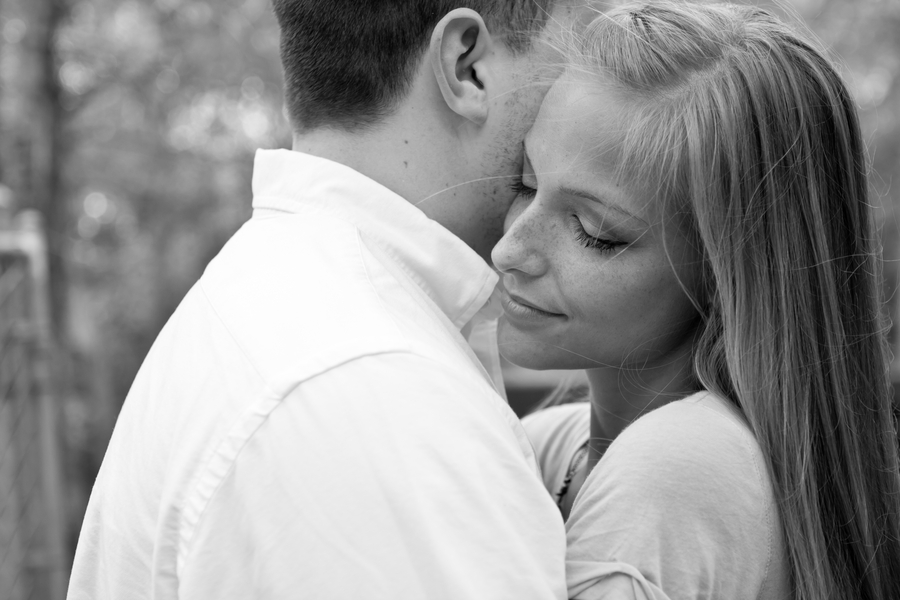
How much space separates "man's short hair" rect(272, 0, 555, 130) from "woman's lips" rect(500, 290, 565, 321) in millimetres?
433

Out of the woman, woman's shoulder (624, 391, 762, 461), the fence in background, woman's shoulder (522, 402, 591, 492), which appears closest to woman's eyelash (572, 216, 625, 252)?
the woman

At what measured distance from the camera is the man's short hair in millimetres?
1651

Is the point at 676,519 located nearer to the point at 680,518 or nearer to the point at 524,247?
the point at 680,518

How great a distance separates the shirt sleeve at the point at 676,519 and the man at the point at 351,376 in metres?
0.17

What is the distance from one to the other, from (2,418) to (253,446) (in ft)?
10.1

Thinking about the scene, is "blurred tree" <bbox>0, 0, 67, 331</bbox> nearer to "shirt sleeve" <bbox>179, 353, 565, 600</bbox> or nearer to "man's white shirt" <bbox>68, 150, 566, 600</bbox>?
"man's white shirt" <bbox>68, 150, 566, 600</bbox>

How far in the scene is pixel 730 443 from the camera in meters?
1.44

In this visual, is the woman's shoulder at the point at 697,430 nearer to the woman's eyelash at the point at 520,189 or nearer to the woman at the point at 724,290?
the woman at the point at 724,290

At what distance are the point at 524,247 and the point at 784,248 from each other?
18.3 inches

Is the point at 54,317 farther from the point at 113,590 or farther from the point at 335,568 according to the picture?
the point at 335,568

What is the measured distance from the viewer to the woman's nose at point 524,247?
1.65m

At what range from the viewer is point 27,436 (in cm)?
367

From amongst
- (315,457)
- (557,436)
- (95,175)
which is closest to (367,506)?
(315,457)

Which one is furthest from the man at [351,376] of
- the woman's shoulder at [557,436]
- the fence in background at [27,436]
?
the fence in background at [27,436]
